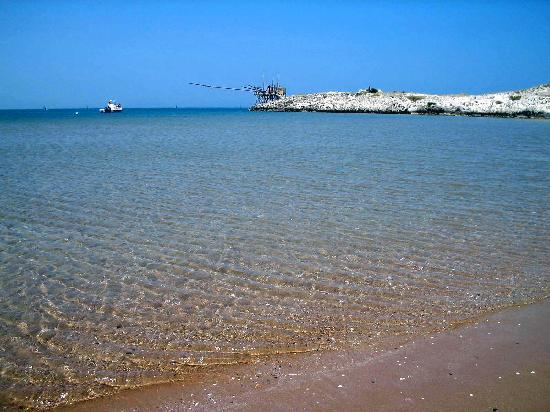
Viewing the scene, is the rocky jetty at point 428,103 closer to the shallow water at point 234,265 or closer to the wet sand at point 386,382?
the shallow water at point 234,265

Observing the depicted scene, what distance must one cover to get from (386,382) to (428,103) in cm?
8605

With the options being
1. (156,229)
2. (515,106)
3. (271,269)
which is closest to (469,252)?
(271,269)

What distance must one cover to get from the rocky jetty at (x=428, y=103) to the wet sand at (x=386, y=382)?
6899 cm

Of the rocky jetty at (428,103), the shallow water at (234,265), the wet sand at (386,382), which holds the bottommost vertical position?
the wet sand at (386,382)

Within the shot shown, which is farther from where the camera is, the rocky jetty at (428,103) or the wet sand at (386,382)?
the rocky jetty at (428,103)

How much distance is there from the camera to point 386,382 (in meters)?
4.33

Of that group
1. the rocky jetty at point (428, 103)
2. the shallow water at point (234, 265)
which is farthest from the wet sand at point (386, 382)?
the rocky jetty at point (428, 103)

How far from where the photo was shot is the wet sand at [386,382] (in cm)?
400

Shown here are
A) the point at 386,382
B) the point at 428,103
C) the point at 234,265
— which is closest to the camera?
the point at 386,382

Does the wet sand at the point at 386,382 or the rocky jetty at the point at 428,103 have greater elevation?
the rocky jetty at the point at 428,103

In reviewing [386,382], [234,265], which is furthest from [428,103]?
[386,382]

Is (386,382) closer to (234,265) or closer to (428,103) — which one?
(234,265)

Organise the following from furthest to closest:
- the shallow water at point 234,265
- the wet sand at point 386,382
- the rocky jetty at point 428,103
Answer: the rocky jetty at point 428,103 → the shallow water at point 234,265 → the wet sand at point 386,382

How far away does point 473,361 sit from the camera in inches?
185
